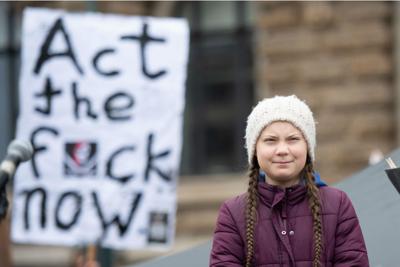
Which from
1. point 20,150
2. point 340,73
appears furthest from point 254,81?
point 20,150

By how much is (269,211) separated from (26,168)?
4307mm

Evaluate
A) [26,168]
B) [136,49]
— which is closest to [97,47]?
[136,49]

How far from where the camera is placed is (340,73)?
10.6 metres

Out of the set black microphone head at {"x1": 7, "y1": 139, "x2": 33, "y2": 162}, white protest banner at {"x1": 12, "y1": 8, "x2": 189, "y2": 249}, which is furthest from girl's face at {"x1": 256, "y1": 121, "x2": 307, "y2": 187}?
white protest banner at {"x1": 12, "y1": 8, "x2": 189, "y2": 249}

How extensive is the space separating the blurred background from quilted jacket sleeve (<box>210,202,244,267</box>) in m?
7.42

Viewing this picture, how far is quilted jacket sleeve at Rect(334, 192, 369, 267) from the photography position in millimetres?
2508

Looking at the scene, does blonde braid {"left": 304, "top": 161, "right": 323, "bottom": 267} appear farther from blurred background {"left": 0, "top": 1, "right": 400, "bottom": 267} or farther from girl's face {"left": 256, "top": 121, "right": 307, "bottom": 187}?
blurred background {"left": 0, "top": 1, "right": 400, "bottom": 267}

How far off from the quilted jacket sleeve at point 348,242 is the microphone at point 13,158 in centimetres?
128

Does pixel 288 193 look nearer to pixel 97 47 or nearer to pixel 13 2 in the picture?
pixel 97 47

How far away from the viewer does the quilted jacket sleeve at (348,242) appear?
2.51m

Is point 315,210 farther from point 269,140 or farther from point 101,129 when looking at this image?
point 101,129

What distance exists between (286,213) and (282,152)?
0.49 ft

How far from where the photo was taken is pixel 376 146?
10.4 meters

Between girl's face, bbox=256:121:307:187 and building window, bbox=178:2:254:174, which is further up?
building window, bbox=178:2:254:174
